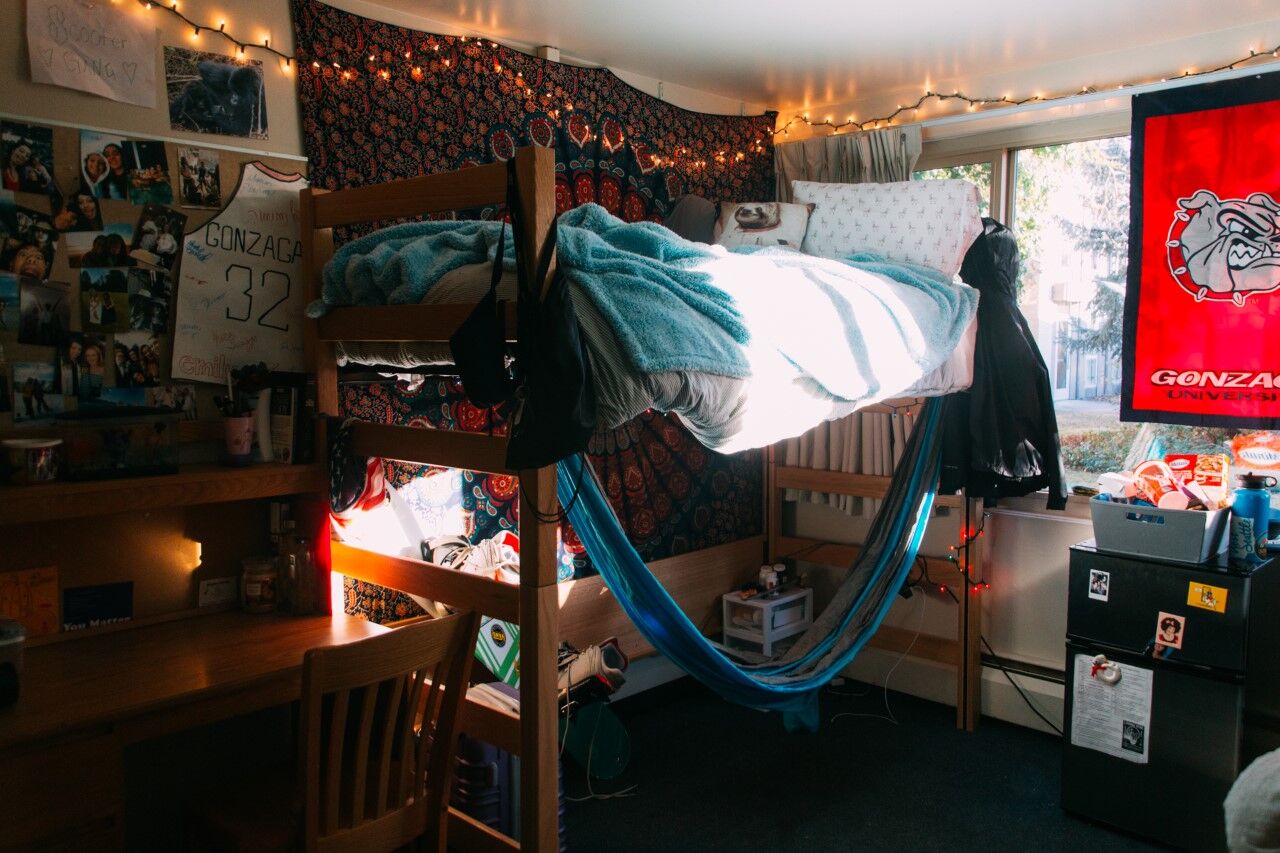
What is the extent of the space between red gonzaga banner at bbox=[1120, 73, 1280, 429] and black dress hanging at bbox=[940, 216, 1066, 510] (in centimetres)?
32

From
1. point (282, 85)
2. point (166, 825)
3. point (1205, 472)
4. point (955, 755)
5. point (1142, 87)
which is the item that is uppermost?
point (1142, 87)

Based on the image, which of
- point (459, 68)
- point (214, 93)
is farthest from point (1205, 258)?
point (214, 93)

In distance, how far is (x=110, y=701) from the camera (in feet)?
6.04

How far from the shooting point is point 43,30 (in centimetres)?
213

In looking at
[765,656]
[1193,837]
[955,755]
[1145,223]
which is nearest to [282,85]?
[765,656]

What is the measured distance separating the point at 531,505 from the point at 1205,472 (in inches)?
87.3

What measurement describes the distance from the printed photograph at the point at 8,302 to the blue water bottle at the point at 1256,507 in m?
3.30

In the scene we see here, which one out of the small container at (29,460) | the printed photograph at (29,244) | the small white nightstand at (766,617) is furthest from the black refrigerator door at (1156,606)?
the printed photograph at (29,244)

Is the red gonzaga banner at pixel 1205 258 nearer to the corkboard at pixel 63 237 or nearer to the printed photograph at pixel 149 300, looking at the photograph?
the corkboard at pixel 63 237

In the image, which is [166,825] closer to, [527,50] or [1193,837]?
[527,50]

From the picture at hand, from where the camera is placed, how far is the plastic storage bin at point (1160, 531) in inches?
108

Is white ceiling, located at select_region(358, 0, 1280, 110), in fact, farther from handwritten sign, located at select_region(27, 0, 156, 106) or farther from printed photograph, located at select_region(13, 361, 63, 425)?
printed photograph, located at select_region(13, 361, 63, 425)

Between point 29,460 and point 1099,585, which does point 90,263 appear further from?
point 1099,585

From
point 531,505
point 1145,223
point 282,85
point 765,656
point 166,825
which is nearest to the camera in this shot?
point 531,505
